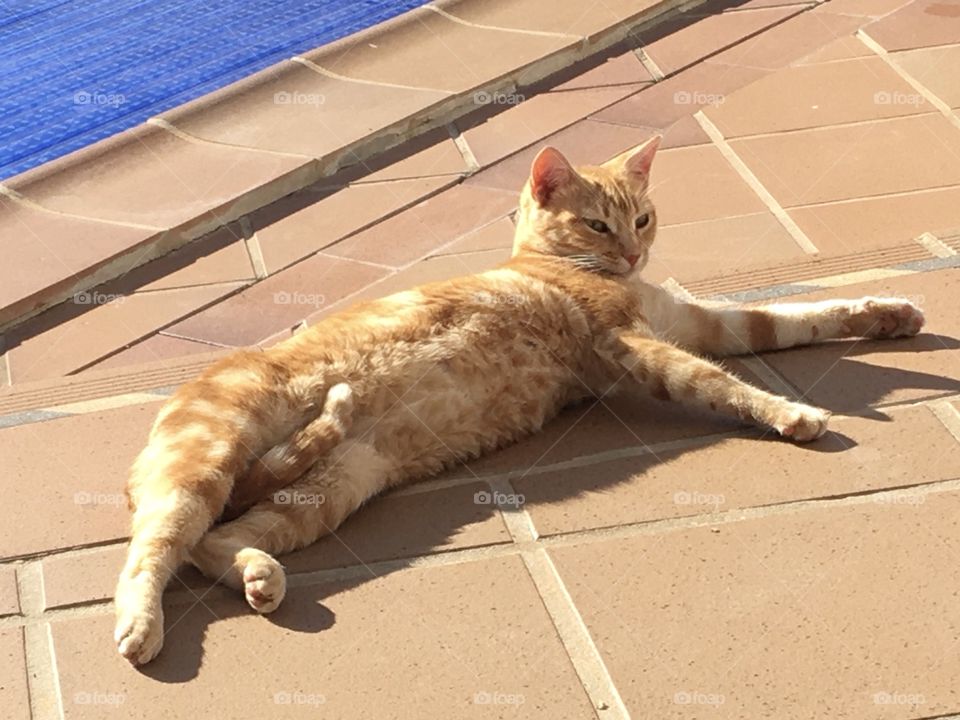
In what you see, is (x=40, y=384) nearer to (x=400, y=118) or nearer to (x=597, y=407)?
(x=597, y=407)

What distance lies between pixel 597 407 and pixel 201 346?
1272 millimetres

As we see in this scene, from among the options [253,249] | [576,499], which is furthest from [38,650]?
[253,249]

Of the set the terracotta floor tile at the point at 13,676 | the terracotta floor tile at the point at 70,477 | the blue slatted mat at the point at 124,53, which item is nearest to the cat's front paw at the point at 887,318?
the terracotta floor tile at the point at 70,477

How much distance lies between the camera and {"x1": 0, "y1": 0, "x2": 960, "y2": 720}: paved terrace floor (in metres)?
2.56

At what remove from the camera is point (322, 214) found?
4.78m

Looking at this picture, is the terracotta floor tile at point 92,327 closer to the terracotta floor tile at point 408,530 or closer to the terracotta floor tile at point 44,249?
the terracotta floor tile at point 44,249

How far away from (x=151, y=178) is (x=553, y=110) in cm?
155

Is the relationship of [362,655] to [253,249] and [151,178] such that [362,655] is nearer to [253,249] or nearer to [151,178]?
[253,249]

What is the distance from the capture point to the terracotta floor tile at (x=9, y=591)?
2.85 meters

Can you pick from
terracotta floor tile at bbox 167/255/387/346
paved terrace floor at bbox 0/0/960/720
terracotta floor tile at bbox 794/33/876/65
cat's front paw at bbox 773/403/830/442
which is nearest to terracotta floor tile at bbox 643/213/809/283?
paved terrace floor at bbox 0/0/960/720

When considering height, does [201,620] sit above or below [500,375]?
below

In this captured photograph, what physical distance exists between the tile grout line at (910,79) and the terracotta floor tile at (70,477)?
3121 mm

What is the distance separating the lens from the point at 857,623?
263 centimetres

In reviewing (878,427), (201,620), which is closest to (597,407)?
(878,427)
